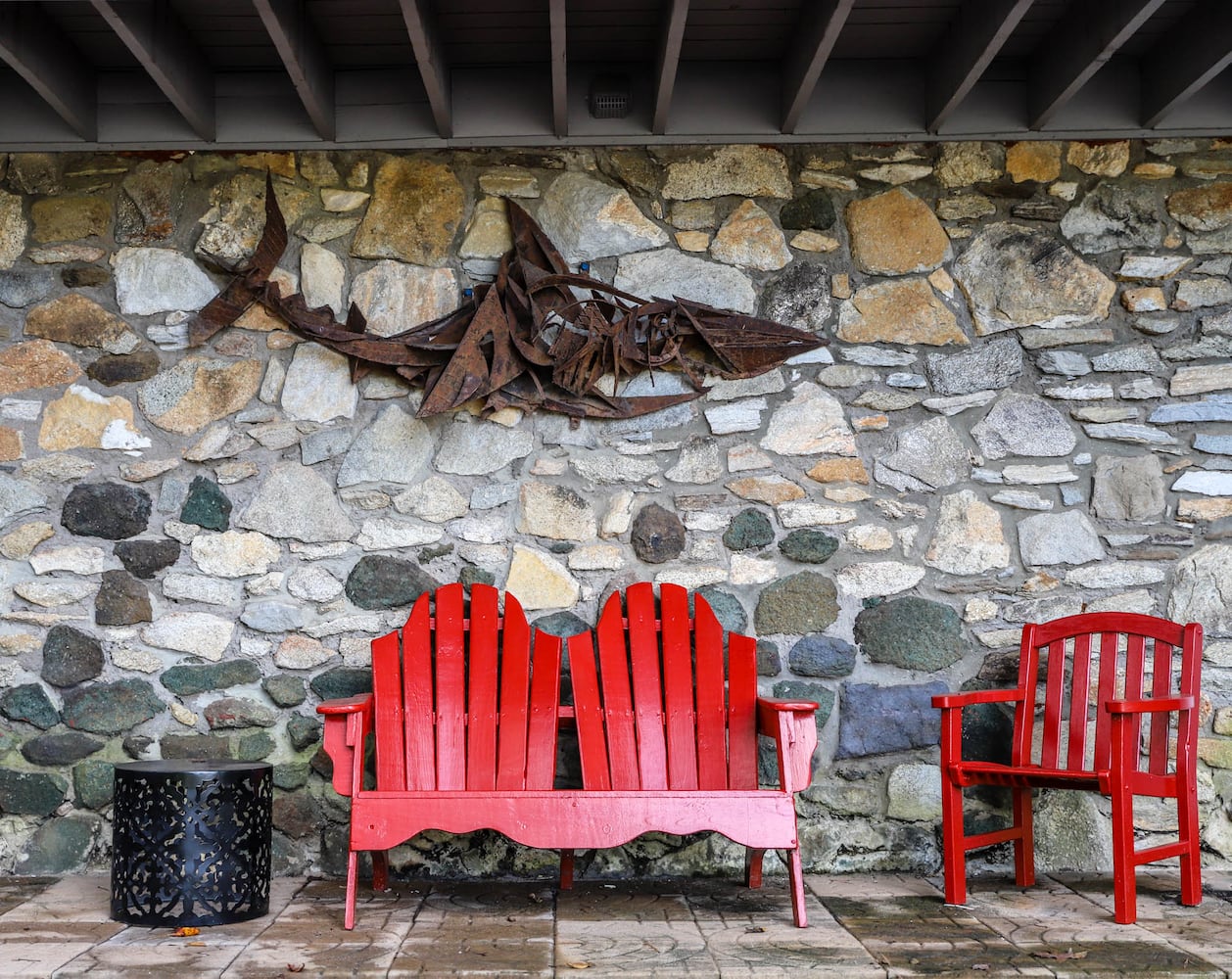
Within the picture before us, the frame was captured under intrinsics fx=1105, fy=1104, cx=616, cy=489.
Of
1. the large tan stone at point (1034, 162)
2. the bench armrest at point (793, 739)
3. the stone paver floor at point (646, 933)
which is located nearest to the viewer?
the stone paver floor at point (646, 933)

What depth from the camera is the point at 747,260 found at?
344cm

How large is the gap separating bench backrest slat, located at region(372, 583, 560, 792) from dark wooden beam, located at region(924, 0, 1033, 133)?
1925 mm

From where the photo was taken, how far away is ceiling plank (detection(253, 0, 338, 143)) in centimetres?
283

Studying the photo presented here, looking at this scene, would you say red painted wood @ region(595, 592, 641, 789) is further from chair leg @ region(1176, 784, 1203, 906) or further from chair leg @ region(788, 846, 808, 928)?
chair leg @ region(1176, 784, 1203, 906)

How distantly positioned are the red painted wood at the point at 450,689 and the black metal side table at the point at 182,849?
0.53 meters

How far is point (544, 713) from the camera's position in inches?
119

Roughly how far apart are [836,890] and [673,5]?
7.79 feet

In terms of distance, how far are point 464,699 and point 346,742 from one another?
16.4 inches

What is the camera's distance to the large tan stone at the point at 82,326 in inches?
132

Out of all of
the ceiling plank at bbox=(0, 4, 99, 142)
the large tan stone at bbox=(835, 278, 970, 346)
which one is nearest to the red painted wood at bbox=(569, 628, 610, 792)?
the large tan stone at bbox=(835, 278, 970, 346)

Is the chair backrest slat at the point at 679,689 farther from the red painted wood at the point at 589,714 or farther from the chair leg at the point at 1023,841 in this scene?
the chair leg at the point at 1023,841

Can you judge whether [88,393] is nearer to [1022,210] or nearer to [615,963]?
[615,963]

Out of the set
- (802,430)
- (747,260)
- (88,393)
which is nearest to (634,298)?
(747,260)

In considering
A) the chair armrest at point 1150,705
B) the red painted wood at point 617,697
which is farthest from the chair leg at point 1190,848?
the red painted wood at point 617,697
